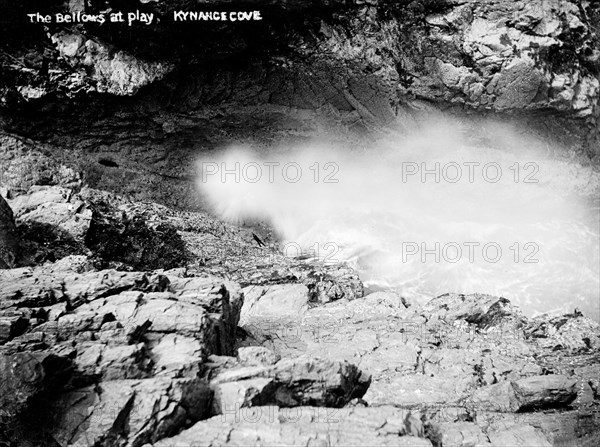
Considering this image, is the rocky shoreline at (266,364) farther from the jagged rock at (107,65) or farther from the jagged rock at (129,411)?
the jagged rock at (107,65)

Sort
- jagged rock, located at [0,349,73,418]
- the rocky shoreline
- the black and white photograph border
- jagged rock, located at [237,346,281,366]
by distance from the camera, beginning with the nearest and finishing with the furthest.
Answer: the rocky shoreline < jagged rock, located at [0,349,73,418] < the black and white photograph border < jagged rock, located at [237,346,281,366]

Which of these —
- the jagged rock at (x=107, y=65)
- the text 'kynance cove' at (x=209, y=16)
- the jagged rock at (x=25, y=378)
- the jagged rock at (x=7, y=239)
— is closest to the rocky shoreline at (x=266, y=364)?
the jagged rock at (x=25, y=378)

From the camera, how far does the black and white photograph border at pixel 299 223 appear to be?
11.3m

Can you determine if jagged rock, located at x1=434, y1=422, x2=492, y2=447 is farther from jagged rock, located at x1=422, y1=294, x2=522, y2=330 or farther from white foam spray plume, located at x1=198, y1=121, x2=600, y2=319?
white foam spray plume, located at x1=198, y1=121, x2=600, y2=319

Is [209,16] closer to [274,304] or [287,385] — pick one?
[274,304]

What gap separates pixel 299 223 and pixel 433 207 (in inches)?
377

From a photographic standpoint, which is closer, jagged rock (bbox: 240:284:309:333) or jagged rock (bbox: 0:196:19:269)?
jagged rock (bbox: 240:284:309:333)

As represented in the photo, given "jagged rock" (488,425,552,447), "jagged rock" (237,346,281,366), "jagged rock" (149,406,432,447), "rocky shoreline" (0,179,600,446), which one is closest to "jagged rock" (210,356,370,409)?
"rocky shoreline" (0,179,600,446)

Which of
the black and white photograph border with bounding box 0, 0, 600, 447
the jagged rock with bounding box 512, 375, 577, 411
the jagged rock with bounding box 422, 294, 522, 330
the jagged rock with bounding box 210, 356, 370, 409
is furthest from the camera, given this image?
the jagged rock with bounding box 422, 294, 522, 330

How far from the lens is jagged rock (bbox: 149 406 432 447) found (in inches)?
381

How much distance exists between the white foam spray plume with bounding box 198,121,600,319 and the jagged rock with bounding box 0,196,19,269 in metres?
12.3

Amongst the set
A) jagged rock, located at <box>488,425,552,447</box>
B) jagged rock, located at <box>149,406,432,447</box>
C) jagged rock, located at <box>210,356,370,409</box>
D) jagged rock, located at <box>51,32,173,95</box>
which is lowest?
jagged rock, located at <box>488,425,552,447</box>

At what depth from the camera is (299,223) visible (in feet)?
109

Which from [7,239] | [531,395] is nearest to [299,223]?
[7,239]
